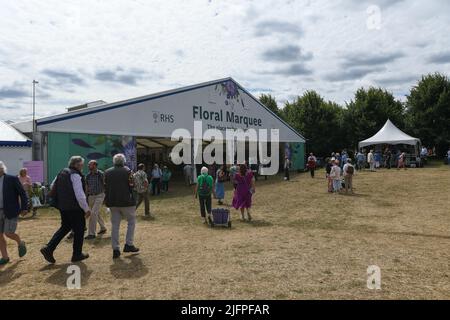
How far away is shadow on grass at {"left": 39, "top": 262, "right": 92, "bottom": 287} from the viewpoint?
5.12 meters

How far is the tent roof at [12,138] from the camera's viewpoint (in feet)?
45.7

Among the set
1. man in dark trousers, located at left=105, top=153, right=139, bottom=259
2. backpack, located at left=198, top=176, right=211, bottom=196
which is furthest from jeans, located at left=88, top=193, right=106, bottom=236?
backpack, located at left=198, top=176, right=211, bottom=196

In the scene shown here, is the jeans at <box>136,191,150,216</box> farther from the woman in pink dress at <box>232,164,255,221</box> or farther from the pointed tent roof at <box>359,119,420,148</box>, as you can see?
the pointed tent roof at <box>359,119,420,148</box>

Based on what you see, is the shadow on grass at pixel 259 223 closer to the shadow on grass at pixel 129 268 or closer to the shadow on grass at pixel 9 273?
the shadow on grass at pixel 129 268

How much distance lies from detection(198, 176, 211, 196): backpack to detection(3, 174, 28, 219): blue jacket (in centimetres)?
468

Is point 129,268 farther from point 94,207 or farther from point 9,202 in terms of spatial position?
point 94,207

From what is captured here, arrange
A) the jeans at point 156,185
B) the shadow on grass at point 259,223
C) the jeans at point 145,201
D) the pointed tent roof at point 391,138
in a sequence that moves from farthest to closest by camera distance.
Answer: the pointed tent roof at point 391,138
the jeans at point 156,185
the jeans at point 145,201
the shadow on grass at point 259,223

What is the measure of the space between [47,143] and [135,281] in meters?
11.4

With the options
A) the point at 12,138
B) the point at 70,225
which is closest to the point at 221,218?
the point at 70,225

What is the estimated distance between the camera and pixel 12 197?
5.81m

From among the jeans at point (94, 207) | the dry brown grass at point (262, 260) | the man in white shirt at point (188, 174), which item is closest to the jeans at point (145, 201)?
the dry brown grass at point (262, 260)

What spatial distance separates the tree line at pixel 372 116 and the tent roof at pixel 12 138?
29395 millimetres

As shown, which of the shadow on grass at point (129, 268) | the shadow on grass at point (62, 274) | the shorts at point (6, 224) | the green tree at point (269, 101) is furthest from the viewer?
the green tree at point (269, 101)
